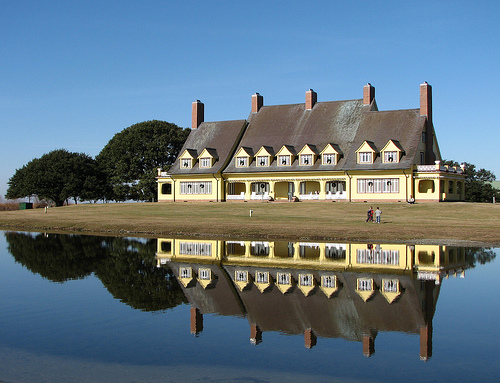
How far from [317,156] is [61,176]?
4126cm

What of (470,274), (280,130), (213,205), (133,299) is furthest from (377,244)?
(280,130)

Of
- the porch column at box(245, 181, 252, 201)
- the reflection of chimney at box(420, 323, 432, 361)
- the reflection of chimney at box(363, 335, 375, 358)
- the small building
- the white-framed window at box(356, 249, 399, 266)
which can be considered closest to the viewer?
the reflection of chimney at box(420, 323, 432, 361)

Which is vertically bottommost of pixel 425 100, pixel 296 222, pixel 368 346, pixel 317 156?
pixel 368 346

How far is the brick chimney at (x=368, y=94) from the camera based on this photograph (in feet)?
216

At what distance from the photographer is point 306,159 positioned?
212ft

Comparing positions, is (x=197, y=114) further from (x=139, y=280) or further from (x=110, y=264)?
(x=139, y=280)

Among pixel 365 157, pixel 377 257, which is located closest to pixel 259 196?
pixel 365 157

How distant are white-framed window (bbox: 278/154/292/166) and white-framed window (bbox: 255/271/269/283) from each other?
144 feet

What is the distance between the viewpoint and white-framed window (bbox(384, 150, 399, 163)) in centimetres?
5975

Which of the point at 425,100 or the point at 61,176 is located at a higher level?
the point at 425,100

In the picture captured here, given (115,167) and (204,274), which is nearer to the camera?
(204,274)

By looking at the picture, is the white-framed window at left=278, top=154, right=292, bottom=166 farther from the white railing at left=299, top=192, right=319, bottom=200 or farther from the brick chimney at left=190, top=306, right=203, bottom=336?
the brick chimney at left=190, top=306, right=203, bottom=336

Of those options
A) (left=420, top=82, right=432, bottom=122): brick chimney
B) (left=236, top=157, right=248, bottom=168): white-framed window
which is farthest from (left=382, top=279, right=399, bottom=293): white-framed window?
(left=236, top=157, right=248, bottom=168): white-framed window

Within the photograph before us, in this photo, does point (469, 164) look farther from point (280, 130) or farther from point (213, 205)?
point (213, 205)
